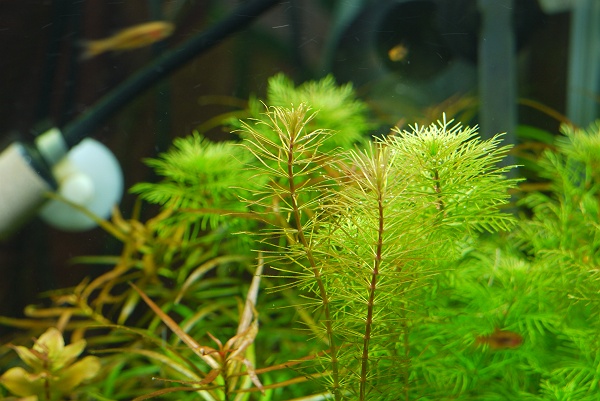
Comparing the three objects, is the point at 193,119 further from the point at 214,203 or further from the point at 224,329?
the point at 224,329

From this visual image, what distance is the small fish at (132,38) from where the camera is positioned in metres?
1.22

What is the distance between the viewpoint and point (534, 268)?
0.94 meters

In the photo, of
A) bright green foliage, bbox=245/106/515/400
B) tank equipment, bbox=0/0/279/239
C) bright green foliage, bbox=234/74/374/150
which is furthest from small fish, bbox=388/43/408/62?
bright green foliage, bbox=245/106/515/400

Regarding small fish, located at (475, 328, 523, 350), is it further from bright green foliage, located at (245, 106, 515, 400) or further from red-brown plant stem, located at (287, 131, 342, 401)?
red-brown plant stem, located at (287, 131, 342, 401)

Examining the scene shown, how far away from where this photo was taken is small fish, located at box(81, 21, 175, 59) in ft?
4.01

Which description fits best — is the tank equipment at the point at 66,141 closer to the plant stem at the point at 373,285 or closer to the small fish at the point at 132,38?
the small fish at the point at 132,38

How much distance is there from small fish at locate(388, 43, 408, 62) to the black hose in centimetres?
25

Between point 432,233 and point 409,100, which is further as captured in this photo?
point 409,100

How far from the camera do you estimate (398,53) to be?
1.14 meters

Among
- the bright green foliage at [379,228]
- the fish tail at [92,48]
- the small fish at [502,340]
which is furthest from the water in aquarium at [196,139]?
the bright green foliage at [379,228]

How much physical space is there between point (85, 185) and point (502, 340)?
83cm

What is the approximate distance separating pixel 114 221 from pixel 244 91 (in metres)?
0.36

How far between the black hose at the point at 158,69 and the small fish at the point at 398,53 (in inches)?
9.8

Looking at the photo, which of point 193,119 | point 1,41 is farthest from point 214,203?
point 1,41
